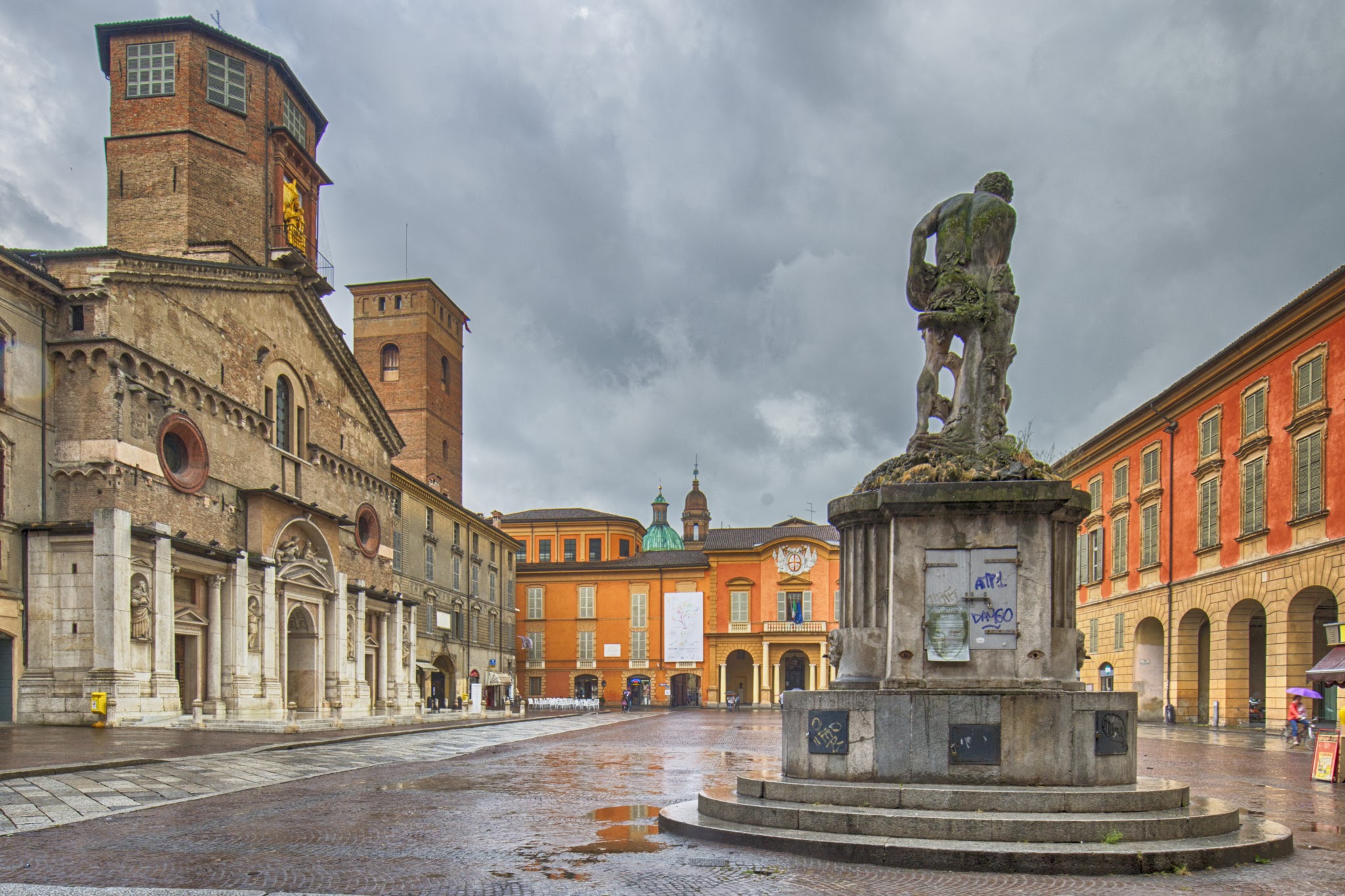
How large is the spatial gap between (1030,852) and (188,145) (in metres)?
37.5

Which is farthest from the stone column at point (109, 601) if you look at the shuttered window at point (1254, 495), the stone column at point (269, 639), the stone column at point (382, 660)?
the shuttered window at point (1254, 495)

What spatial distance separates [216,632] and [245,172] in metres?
17.5

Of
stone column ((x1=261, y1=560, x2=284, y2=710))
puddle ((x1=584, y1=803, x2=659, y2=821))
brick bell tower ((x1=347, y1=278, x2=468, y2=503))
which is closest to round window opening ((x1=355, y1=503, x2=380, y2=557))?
stone column ((x1=261, y1=560, x2=284, y2=710))

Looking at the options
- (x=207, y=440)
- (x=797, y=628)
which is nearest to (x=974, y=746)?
(x=207, y=440)

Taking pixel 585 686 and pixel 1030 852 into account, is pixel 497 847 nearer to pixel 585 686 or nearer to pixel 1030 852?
pixel 1030 852

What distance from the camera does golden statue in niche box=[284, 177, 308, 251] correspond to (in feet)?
138

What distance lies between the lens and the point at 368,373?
65.8 meters

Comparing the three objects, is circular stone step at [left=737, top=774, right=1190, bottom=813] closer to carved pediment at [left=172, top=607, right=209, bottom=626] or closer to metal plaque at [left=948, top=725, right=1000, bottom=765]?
metal plaque at [left=948, top=725, right=1000, bottom=765]

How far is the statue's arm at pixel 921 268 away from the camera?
416 inches

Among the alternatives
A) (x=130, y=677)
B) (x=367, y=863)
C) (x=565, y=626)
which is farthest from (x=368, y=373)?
(x=367, y=863)

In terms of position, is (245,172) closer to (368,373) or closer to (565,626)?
(368,373)

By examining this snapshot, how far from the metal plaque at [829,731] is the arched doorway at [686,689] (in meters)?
64.2

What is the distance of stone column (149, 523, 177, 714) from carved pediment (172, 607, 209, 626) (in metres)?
1.17

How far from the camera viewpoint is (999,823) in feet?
24.9
